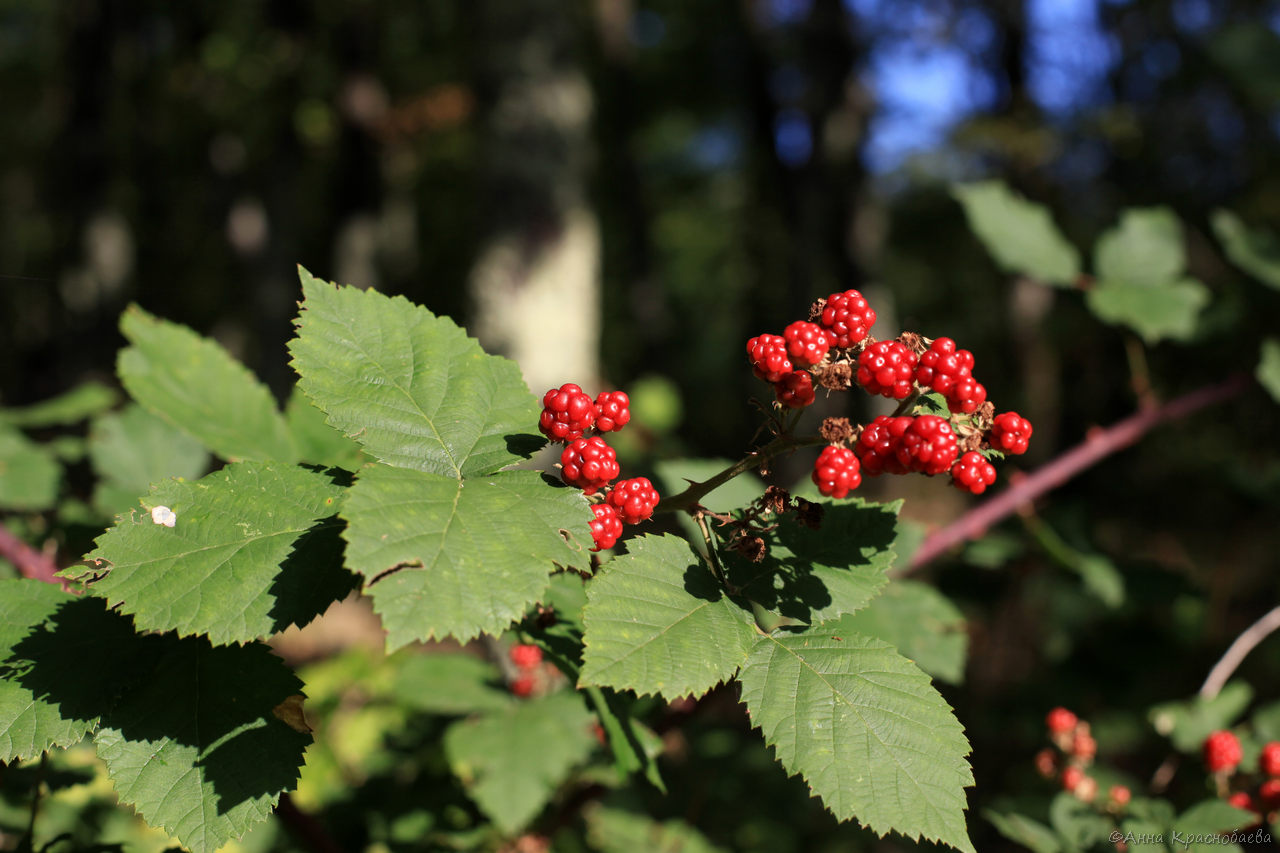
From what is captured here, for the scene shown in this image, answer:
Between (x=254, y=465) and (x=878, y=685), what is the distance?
0.94 m

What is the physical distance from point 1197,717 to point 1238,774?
15 centimetres

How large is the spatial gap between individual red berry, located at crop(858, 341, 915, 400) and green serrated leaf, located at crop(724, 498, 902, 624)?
0.71ft

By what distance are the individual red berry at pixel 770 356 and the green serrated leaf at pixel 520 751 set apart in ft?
3.57

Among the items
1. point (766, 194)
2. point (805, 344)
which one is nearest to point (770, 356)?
point (805, 344)

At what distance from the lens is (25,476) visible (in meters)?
2.06

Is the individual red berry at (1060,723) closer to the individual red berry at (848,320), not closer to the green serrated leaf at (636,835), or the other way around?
the green serrated leaf at (636,835)

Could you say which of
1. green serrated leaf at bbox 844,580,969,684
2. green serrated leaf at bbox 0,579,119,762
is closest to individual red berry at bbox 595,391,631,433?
green serrated leaf at bbox 0,579,119,762

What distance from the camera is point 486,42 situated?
469cm

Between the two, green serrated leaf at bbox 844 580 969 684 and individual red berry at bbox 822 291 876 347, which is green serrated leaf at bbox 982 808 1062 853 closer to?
green serrated leaf at bbox 844 580 969 684

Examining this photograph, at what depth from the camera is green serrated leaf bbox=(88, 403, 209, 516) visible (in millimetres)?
2096

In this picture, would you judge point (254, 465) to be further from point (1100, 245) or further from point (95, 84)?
point (95, 84)

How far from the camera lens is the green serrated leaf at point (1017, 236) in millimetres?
2533

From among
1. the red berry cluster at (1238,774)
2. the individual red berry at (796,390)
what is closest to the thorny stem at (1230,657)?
the red berry cluster at (1238,774)

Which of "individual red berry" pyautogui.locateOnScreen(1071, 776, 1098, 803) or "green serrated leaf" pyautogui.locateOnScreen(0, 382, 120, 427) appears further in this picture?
"green serrated leaf" pyautogui.locateOnScreen(0, 382, 120, 427)
